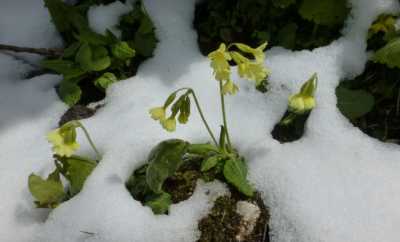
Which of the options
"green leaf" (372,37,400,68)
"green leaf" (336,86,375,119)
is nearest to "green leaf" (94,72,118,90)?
"green leaf" (336,86,375,119)

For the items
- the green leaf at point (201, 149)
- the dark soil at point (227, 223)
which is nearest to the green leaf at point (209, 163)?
the green leaf at point (201, 149)

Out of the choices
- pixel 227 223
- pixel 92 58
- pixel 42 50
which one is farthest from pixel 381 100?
pixel 42 50

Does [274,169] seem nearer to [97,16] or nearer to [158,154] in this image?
[158,154]

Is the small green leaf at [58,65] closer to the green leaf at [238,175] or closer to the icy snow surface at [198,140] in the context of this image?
the icy snow surface at [198,140]

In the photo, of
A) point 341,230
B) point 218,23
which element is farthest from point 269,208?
point 218,23

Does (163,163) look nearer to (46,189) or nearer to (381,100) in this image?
(46,189)

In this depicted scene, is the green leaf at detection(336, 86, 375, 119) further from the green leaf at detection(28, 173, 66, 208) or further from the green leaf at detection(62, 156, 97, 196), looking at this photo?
the green leaf at detection(28, 173, 66, 208)
